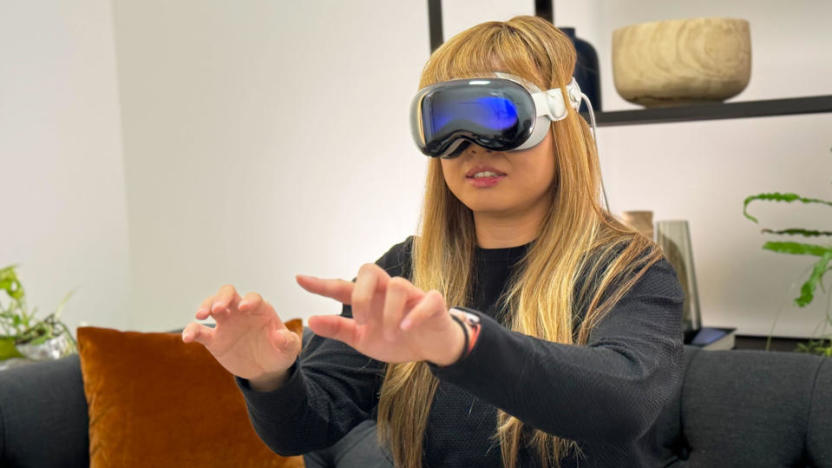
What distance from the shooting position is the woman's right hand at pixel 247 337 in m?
0.99

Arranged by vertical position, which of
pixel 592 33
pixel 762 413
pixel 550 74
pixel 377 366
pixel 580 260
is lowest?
pixel 762 413

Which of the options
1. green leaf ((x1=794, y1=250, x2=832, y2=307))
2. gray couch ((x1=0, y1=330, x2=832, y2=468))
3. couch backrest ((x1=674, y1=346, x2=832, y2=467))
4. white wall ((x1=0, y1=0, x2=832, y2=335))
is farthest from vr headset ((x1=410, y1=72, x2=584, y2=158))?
white wall ((x1=0, y1=0, x2=832, y2=335))

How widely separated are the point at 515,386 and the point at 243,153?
225cm

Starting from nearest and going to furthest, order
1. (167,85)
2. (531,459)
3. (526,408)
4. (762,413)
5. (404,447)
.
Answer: (526,408), (531,459), (404,447), (762,413), (167,85)

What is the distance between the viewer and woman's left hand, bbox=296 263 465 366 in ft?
2.62

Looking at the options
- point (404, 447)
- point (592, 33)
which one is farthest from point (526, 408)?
point (592, 33)

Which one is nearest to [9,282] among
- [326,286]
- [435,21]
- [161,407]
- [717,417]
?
[161,407]

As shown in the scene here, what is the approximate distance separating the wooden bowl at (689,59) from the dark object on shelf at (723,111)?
0.04 meters

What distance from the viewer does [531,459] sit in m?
1.22

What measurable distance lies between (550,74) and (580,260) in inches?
9.4

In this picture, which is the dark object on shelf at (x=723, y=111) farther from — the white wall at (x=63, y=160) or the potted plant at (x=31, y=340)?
the white wall at (x=63, y=160)

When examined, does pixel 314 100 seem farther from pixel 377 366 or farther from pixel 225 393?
pixel 377 366

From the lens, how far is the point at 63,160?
9.78 feet

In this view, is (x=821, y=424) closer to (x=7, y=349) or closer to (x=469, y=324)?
(x=469, y=324)
